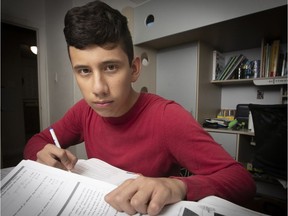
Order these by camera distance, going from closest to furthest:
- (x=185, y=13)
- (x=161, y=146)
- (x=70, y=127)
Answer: (x=161, y=146)
(x=70, y=127)
(x=185, y=13)

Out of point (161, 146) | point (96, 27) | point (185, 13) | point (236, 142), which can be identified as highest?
point (185, 13)

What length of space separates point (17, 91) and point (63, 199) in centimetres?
312

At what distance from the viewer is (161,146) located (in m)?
0.63

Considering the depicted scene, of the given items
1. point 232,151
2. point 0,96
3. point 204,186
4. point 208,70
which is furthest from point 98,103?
point 0,96

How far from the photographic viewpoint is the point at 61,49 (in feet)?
6.41

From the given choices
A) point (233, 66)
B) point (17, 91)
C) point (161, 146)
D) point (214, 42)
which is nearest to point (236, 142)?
point (233, 66)

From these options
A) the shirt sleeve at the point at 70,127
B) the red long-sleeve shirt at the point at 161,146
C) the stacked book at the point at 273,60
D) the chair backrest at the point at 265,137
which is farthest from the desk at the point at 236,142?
the shirt sleeve at the point at 70,127

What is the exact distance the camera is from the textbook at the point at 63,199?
32 centimetres

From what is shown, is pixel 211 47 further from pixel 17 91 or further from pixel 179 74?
pixel 17 91

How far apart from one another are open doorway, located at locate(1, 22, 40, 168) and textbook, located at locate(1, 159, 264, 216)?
2.67 m

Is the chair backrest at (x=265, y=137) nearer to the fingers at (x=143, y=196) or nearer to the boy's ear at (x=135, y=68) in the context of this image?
the boy's ear at (x=135, y=68)

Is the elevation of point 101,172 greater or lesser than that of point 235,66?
lesser

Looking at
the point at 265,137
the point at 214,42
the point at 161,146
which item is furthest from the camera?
the point at 214,42

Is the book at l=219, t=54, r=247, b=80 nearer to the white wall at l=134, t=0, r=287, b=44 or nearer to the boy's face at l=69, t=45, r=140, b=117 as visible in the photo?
the white wall at l=134, t=0, r=287, b=44
